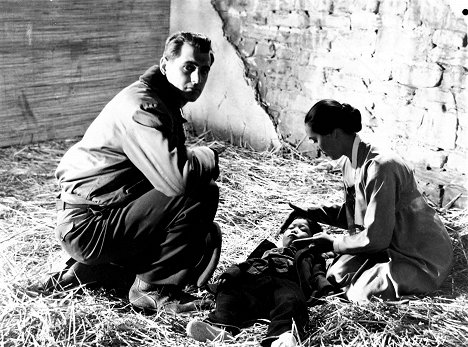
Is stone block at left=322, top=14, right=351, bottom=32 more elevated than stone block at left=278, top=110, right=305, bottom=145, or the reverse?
stone block at left=322, top=14, right=351, bottom=32

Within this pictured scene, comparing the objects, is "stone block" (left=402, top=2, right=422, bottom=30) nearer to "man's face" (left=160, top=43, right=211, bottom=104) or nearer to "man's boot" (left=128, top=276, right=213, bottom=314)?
"man's face" (left=160, top=43, right=211, bottom=104)

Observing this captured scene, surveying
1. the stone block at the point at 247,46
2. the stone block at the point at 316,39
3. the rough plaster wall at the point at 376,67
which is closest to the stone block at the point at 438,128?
the rough plaster wall at the point at 376,67

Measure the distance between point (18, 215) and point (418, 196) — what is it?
8.73 feet

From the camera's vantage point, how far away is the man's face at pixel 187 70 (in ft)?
11.8

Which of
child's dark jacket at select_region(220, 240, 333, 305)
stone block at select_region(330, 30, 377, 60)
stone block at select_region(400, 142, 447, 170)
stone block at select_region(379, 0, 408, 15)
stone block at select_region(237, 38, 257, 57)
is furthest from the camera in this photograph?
stone block at select_region(237, 38, 257, 57)

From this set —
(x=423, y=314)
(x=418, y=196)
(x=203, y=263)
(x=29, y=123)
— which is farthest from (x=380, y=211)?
(x=29, y=123)

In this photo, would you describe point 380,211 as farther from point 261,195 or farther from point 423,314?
point 261,195

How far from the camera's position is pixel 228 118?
684 centimetres

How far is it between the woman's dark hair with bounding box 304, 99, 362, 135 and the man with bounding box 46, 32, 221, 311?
50 centimetres

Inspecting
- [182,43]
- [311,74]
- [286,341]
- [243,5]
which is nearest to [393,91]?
[311,74]

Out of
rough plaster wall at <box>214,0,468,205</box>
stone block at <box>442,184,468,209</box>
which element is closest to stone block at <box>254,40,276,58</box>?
rough plaster wall at <box>214,0,468,205</box>

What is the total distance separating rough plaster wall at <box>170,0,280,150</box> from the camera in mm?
6609

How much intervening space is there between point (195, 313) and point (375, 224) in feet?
3.19

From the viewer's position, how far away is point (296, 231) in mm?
3889
